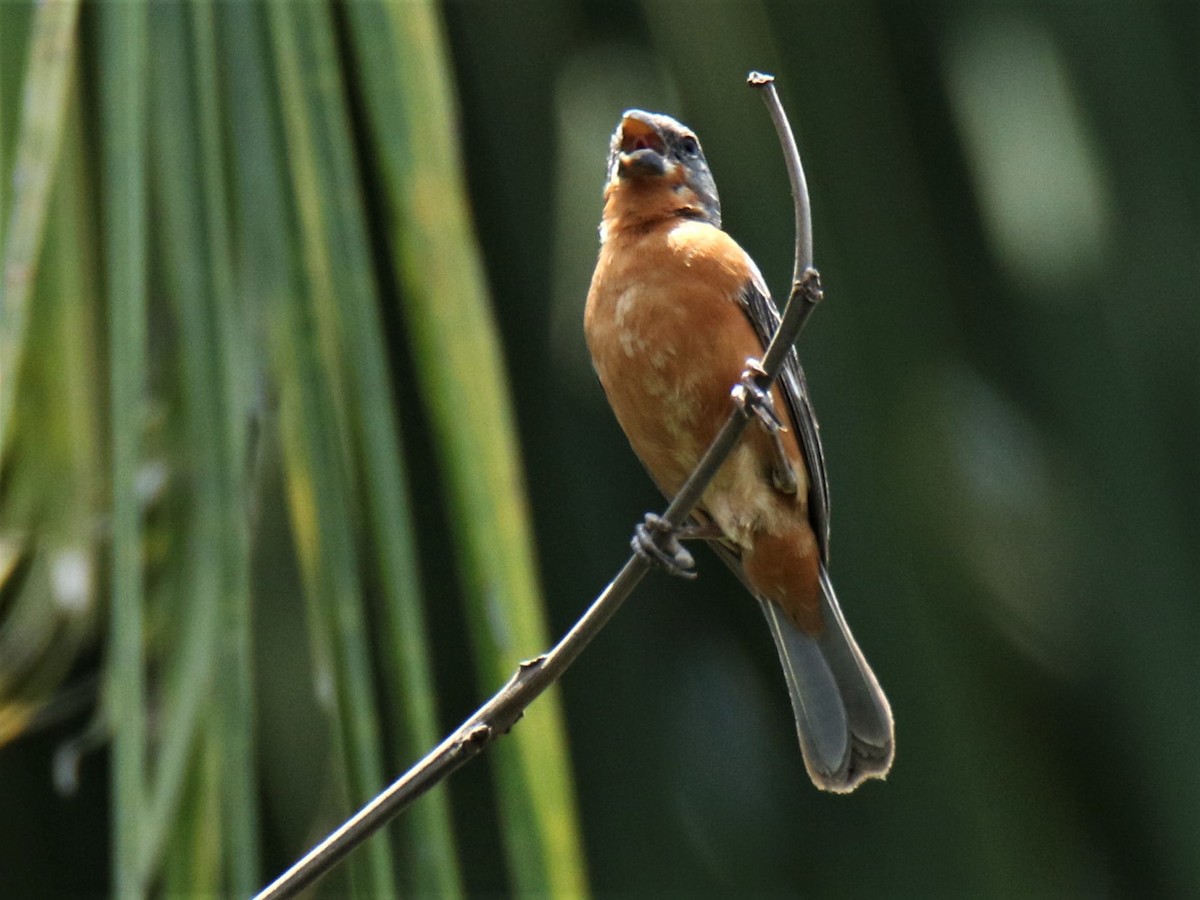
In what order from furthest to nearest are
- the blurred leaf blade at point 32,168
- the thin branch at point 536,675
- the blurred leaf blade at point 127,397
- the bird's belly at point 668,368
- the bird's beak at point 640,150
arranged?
the bird's beak at point 640,150, the bird's belly at point 668,368, the blurred leaf blade at point 32,168, the blurred leaf blade at point 127,397, the thin branch at point 536,675

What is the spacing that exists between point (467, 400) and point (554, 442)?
119cm

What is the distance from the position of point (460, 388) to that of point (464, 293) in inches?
6.8

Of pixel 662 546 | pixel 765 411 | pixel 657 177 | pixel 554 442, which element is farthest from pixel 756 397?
pixel 657 177

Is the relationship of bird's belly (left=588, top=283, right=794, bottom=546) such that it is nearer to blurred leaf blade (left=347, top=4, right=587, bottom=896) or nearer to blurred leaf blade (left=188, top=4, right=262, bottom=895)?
blurred leaf blade (left=347, top=4, right=587, bottom=896)

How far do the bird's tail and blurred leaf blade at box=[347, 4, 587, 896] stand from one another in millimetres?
1092

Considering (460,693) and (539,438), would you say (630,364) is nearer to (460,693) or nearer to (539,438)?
(539,438)

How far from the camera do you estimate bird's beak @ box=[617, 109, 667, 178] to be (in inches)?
129

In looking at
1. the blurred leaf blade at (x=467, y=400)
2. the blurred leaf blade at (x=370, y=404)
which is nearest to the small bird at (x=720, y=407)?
the blurred leaf blade at (x=467, y=400)

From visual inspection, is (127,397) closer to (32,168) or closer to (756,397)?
(32,168)

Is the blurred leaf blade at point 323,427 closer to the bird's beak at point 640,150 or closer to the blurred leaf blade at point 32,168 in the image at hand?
the blurred leaf blade at point 32,168

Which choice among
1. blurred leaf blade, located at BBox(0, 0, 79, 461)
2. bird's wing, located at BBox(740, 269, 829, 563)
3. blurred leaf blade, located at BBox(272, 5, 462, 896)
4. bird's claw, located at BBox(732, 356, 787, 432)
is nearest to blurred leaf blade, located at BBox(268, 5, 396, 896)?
blurred leaf blade, located at BBox(272, 5, 462, 896)

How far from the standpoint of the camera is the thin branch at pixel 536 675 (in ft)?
5.09

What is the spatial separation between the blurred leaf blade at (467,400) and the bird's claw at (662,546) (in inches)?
16.1

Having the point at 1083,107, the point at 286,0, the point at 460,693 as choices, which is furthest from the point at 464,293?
the point at 1083,107
